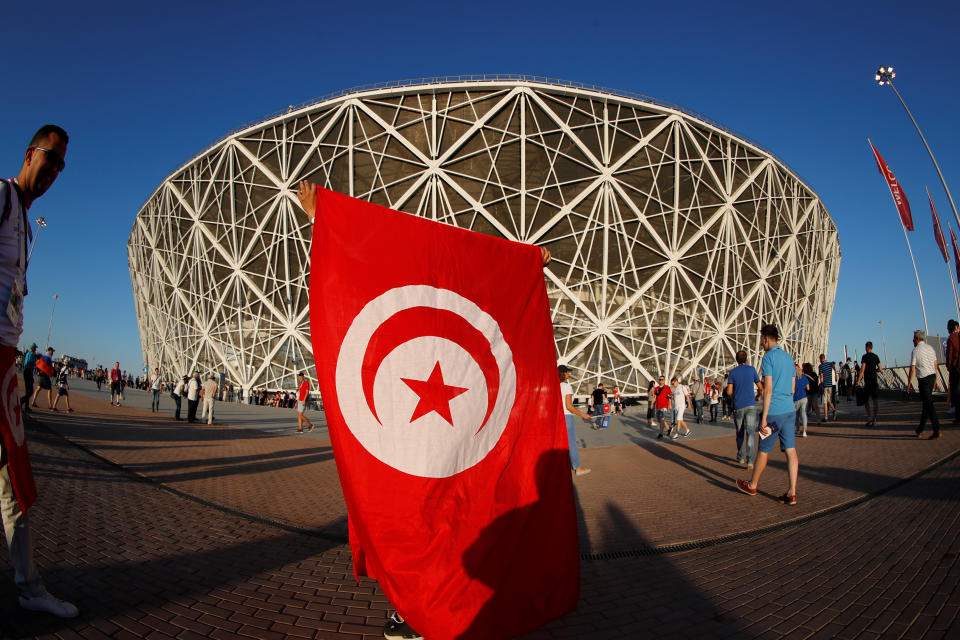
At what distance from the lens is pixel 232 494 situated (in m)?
5.38

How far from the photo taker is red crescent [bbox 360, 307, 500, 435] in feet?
7.58

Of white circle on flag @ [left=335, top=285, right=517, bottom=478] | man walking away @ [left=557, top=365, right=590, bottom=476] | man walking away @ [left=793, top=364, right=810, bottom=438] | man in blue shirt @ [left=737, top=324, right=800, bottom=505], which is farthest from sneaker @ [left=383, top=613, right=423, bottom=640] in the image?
man walking away @ [left=793, top=364, right=810, bottom=438]

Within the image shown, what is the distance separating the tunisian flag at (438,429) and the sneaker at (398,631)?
0.85 ft

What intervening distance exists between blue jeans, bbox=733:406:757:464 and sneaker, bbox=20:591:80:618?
7731mm

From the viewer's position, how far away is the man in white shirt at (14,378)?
6.89 feet

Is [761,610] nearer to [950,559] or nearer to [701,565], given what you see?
[701,565]

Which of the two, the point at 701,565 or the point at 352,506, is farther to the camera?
the point at 701,565

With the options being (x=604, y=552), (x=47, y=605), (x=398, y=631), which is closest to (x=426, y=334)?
(x=398, y=631)

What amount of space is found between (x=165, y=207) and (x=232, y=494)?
32080mm

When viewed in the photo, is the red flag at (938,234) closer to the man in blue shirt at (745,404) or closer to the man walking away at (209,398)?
the man in blue shirt at (745,404)

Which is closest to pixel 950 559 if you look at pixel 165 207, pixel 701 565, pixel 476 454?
pixel 701 565

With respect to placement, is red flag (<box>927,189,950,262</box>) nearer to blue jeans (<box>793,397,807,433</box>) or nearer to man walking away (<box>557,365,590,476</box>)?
blue jeans (<box>793,397,807,433</box>)

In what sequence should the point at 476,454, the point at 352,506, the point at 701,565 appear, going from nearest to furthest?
the point at 352,506
the point at 476,454
the point at 701,565

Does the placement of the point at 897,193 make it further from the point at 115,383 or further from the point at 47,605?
the point at 115,383
